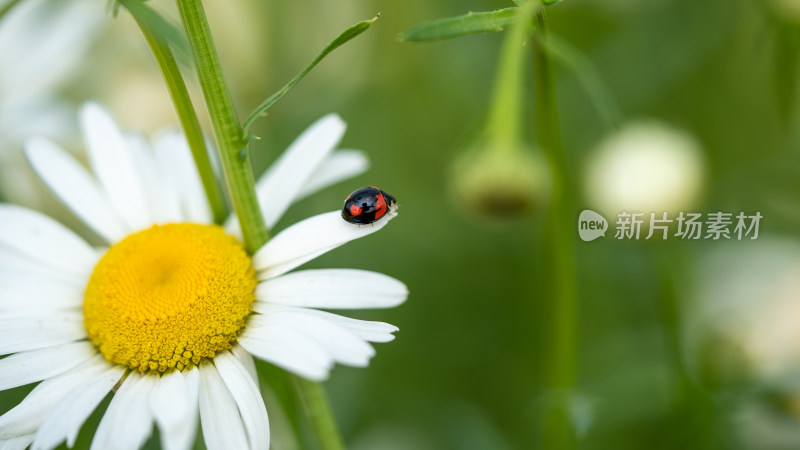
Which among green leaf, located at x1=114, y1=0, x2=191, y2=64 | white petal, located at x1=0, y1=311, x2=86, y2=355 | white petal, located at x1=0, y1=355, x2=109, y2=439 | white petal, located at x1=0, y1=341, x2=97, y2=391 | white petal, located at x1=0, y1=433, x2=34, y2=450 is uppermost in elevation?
green leaf, located at x1=114, y1=0, x2=191, y2=64

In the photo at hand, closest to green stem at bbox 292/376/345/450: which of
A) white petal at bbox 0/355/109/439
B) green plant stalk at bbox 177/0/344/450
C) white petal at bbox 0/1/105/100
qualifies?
green plant stalk at bbox 177/0/344/450

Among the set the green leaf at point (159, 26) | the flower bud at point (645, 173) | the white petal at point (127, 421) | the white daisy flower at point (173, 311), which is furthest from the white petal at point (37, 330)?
the flower bud at point (645, 173)

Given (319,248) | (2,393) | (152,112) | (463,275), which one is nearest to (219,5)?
(152,112)

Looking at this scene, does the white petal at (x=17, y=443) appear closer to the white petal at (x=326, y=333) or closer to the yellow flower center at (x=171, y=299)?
the yellow flower center at (x=171, y=299)

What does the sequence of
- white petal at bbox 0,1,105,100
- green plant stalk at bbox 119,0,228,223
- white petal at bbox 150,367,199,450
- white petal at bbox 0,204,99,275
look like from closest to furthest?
white petal at bbox 150,367,199,450
green plant stalk at bbox 119,0,228,223
white petal at bbox 0,204,99,275
white petal at bbox 0,1,105,100

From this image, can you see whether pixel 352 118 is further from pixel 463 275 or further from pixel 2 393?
pixel 2 393

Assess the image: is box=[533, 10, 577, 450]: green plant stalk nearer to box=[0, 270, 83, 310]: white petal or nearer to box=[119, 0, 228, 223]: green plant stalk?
box=[119, 0, 228, 223]: green plant stalk

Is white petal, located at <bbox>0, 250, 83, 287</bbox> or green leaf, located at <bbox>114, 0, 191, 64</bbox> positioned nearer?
green leaf, located at <bbox>114, 0, 191, 64</bbox>
